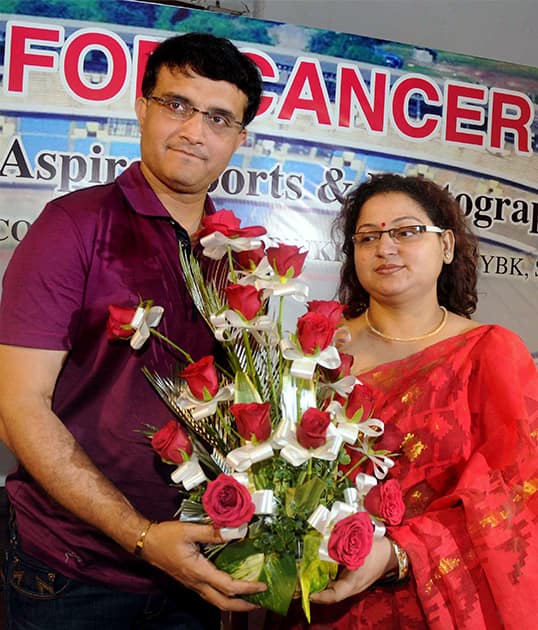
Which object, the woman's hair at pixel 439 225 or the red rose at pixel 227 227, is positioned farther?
the woman's hair at pixel 439 225

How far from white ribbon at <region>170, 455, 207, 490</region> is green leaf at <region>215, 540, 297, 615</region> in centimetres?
11

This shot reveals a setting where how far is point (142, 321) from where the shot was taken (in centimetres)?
124

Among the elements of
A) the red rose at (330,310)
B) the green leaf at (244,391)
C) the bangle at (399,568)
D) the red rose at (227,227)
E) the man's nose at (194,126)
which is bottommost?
the bangle at (399,568)

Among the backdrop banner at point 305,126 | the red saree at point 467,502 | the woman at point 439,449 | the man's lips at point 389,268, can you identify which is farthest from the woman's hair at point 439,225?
the backdrop banner at point 305,126

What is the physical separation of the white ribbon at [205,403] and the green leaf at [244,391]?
0.04 feet

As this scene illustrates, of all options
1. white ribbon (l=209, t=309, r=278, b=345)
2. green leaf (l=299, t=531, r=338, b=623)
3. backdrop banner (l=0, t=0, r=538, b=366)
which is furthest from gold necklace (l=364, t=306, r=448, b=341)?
backdrop banner (l=0, t=0, r=538, b=366)

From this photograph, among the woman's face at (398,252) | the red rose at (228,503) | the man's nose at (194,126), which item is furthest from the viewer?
the woman's face at (398,252)

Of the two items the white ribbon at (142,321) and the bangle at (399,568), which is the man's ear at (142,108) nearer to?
the white ribbon at (142,321)

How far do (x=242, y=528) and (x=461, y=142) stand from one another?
1.91m

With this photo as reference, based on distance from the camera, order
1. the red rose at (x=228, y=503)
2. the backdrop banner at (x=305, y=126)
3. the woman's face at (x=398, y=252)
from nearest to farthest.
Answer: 1. the red rose at (x=228, y=503)
2. the woman's face at (x=398, y=252)
3. the backdrop banner at (x=305, y=126)

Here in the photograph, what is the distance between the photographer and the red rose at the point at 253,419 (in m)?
1.12

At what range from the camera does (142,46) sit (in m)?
2.34

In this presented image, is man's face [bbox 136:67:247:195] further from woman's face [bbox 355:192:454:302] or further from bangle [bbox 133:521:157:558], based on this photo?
bangle [bbox 133:521:157:558]

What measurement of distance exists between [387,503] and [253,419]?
28 centimetres
